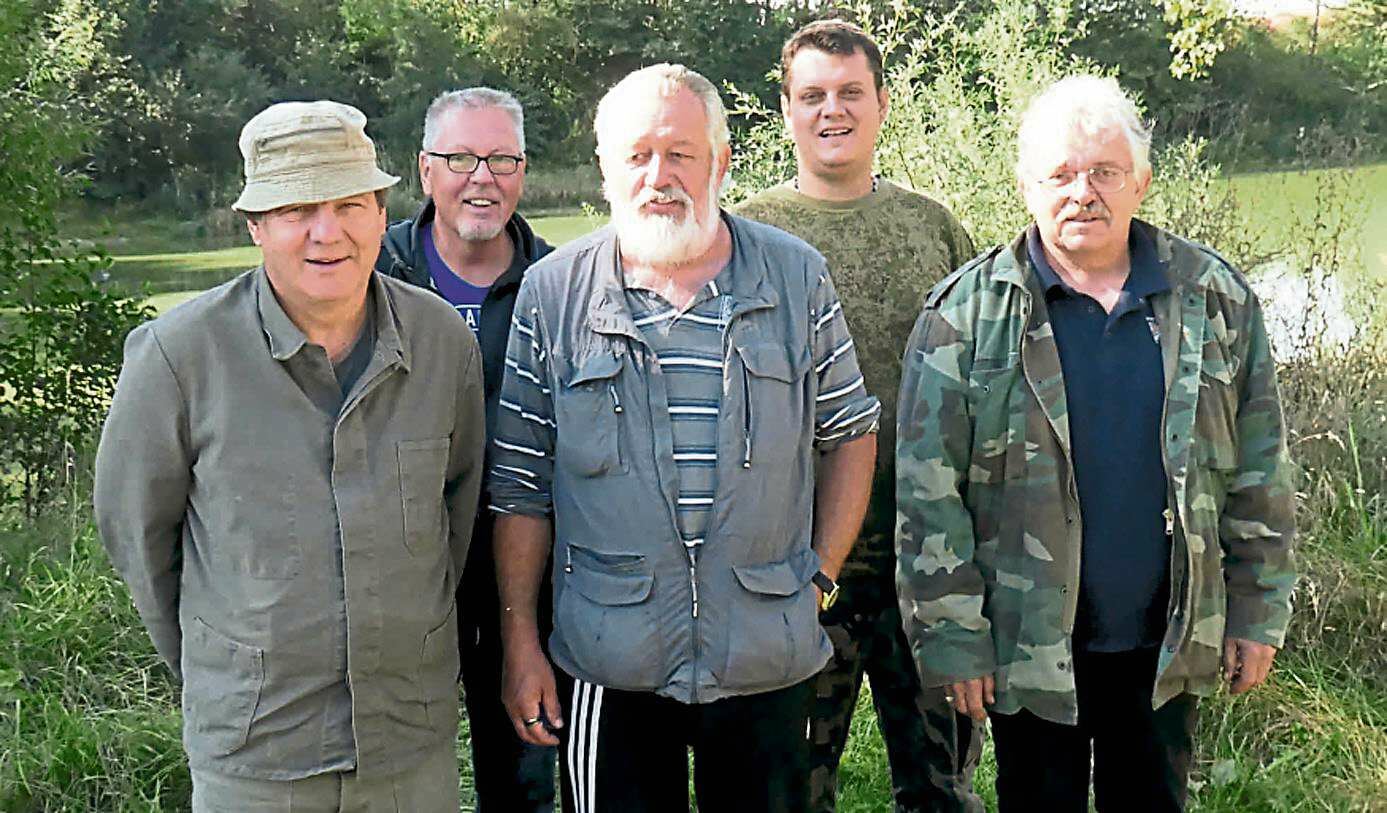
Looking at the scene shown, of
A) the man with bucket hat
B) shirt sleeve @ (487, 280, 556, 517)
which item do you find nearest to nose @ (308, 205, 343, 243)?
the man with bucket hat

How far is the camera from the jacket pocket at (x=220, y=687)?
7.12 feet

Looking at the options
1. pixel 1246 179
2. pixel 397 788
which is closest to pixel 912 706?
pixel 397 788

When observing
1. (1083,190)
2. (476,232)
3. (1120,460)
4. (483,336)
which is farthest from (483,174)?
(1120,460)

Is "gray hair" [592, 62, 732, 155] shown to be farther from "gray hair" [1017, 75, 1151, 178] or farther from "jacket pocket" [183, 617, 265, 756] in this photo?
"jacket pocket" [183, 617, 265, 756]

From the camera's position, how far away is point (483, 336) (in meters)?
2.94

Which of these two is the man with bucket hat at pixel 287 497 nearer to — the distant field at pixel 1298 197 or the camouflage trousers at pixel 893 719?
the camouflage trousers at pixel 893 719

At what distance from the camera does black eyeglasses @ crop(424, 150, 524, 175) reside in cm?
310

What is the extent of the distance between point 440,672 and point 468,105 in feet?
4.83

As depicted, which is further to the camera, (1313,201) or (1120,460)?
(1313,201)

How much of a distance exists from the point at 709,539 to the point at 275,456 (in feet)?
2.55

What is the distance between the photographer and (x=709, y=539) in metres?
2.36

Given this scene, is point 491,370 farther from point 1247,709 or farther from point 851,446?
point 1247,709

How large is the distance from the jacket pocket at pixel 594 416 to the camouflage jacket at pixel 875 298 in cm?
97

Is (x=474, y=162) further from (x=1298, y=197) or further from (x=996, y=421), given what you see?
(x=1298, y=197)
